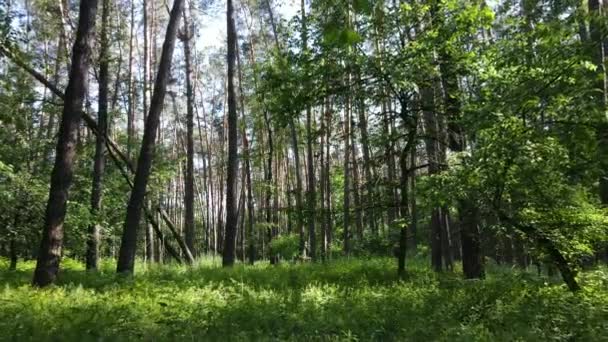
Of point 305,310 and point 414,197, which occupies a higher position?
point 414,197

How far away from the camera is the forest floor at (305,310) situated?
19.3 ft

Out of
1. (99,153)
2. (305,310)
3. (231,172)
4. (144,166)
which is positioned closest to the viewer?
(305,310)

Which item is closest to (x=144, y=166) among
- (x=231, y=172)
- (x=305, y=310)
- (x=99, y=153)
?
(x=231, y=172)

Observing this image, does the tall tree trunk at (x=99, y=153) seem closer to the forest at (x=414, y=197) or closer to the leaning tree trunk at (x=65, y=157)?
the forest at (x=414, y=197)

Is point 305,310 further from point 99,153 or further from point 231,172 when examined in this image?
point 99,153

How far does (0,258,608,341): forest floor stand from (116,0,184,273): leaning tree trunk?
3.95 feet

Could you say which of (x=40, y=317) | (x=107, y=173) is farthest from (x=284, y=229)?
(x=40, y=317)

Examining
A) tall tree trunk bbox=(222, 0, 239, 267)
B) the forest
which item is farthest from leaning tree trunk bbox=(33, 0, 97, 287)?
tall tree trunk bbox=(222, 0, 239, 267)

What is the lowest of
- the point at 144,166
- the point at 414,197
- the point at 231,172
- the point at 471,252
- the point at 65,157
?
the point at 471,252

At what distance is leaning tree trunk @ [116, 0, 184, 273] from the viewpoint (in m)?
10.9

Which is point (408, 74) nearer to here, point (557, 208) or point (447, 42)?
point (447, 42)

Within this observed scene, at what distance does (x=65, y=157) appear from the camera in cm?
881

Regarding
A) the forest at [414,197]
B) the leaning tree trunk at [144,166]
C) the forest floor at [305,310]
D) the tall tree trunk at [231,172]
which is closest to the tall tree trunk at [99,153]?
the forest at [414,197]

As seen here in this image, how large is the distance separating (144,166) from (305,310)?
5746mm
